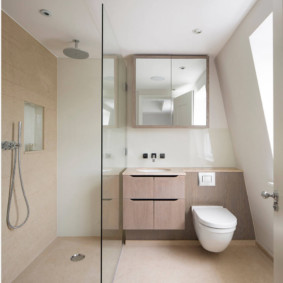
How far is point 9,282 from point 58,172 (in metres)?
1.24

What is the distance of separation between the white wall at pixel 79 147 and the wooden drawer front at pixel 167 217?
0.82m

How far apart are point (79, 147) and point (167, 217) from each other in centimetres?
138

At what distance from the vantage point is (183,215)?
248 centimetres

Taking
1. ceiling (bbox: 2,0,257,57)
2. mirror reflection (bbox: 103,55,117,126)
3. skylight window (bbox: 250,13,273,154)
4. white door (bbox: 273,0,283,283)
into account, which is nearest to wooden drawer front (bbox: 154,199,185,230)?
mirror reflection (bbox: 103,55,117,126)

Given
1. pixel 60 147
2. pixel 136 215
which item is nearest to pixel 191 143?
pixel 136 215

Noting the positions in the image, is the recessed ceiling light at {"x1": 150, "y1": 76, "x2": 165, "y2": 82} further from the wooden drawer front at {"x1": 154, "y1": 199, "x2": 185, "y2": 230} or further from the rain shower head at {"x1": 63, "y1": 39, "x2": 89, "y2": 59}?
the wooden drawer front at {"x1": 154, "y1": 199, "x2": 185, "y2": 230}

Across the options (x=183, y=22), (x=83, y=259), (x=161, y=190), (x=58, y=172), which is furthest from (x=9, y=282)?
(x=183, y=22)

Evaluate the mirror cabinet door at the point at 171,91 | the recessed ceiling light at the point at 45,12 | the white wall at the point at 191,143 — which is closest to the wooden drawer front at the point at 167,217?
the white wall at the point at 191,143

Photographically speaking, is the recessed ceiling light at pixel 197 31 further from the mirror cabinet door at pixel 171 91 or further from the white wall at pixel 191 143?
the white wall at pixel 191 143

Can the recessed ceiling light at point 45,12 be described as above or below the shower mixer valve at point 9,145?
above

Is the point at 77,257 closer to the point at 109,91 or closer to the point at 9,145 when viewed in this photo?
the point at 9,145

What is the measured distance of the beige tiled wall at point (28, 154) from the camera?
183 cm

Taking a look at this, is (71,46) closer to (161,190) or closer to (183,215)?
(161,190)

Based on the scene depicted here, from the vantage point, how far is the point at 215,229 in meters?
2.06
